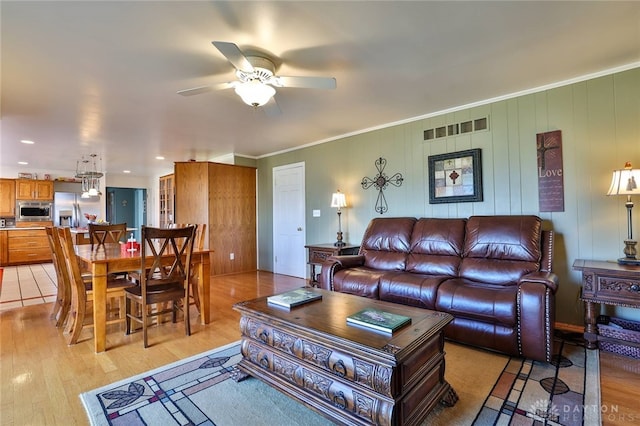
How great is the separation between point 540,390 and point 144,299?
3.00 meters

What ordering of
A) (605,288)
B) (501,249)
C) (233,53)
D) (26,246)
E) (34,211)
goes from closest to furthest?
1. (233,53)
2. (605,288)
3. (501,249)
4. (26,246)
5. (34,211)

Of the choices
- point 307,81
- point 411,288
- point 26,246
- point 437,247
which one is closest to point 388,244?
point 437,247

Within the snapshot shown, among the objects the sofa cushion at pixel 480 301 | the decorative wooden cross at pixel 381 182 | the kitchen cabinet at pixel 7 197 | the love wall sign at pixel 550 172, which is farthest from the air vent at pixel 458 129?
the kitchen cabinet at pixel 7 197

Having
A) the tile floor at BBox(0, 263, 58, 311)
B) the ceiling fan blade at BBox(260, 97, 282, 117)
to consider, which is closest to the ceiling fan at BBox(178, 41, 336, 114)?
the ceiling fan blade at BBox(260, 97, 282, 117)

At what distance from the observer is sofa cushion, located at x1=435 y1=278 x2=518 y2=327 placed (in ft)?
7.64

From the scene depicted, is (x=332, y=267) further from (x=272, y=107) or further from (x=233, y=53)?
(x=233, y=53)

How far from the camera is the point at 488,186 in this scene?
3.53 meters

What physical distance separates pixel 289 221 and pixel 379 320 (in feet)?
14.2

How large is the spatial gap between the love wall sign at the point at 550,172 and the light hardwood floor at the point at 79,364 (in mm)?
1431

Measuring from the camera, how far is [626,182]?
8.22 ft

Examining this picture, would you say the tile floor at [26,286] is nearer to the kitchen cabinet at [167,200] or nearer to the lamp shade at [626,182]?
the kitchen cabinet at [167,200]

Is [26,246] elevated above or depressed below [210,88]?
below

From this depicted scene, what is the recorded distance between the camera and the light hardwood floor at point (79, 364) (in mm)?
1776

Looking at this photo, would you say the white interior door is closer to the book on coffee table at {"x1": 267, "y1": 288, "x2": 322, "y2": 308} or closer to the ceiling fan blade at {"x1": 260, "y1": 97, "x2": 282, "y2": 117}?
the ceiling fan blade at {"x1": 260, "y1": 97, "x2": 282, "y2": 117}
